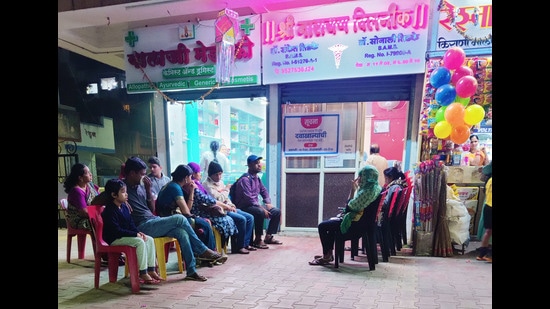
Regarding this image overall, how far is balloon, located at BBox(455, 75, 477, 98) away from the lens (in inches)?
142

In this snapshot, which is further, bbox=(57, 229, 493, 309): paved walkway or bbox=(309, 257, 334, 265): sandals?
bbox=(309, 257, 334, 265): sandals

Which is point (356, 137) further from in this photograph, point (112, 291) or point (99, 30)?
point (99, 30)

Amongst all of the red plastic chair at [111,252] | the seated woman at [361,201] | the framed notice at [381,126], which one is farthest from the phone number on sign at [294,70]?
the red plastic chair at [111,252]

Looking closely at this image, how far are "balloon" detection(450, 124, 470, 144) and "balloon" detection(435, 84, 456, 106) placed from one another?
0.33 m

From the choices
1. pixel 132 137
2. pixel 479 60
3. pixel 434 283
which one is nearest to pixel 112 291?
pixel 434 283

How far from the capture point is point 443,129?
385 cm

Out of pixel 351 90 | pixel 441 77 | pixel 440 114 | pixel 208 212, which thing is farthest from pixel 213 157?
pixel 441 77

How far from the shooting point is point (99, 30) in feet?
20.4

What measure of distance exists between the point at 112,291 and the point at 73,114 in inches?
135

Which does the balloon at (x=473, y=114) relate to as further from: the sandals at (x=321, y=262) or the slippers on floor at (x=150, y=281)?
A: the slippers on floor at (x=150, y=281)

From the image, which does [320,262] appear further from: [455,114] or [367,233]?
[455,114]

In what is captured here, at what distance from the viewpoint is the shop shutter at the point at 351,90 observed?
489 cm

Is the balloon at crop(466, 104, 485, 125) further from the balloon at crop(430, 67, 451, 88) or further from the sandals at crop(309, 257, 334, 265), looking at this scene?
the sandals at crop(309, 257, 334, 265)

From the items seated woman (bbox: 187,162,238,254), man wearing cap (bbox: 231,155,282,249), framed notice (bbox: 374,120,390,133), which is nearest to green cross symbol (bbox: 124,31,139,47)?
man wearing cap (bbox: 231,155,282,249)
